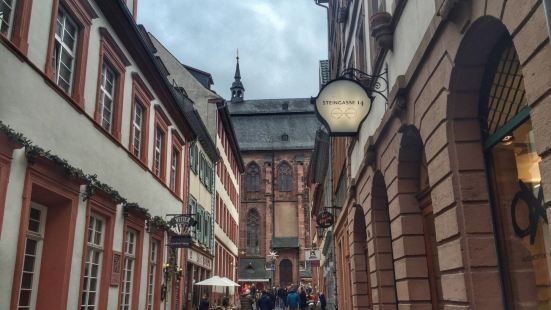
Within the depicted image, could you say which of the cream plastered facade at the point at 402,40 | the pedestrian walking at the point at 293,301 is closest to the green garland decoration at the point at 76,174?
the cream plastered facade at the point at 402,40

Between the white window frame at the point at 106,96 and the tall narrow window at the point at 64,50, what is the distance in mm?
→ 1735

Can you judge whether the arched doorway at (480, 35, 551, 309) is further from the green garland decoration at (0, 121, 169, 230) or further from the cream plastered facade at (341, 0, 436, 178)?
the green garland decoration at (0, 121, 169, 230)

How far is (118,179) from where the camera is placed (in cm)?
1367

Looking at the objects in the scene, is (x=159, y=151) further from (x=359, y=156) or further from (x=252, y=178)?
(x=252, y=178)

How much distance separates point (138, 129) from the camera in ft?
52.7

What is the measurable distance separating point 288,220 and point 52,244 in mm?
60518

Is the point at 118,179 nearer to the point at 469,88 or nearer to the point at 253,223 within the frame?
the point at 469,88

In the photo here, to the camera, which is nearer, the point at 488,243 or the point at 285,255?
the point at 488,243

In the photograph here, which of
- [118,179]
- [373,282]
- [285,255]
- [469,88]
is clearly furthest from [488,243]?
[285,255]

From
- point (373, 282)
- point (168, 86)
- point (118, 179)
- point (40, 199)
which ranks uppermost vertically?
point (168, 86)

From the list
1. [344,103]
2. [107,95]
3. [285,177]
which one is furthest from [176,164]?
[285,177]

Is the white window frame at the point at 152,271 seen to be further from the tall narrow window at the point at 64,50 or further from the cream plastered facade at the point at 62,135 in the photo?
the tall narrow window at the point at 64,50

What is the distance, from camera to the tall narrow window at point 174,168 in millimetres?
20475

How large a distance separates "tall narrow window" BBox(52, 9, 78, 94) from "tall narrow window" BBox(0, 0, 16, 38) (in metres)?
Result: 1.62
